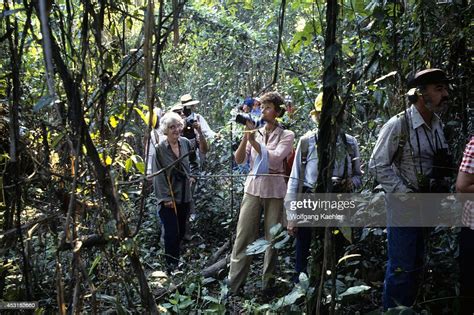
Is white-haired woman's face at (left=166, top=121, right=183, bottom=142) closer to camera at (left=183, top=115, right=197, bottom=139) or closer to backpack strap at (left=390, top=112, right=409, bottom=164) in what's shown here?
camera at (left=183, top=115, right=197, bottom=139)

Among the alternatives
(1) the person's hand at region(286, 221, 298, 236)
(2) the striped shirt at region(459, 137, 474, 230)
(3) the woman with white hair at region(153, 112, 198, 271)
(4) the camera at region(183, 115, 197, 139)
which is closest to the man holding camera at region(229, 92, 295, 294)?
(1) the person's hand at region(286, 221, 298, 236)

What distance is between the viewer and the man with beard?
2.85 metres

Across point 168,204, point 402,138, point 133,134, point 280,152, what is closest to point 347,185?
point 402,138

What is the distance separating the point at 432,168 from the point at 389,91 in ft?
2.43

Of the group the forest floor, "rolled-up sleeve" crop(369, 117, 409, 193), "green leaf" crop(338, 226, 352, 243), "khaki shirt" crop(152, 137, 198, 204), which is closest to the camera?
"green leaf" crop(338, 226, 352, 243)

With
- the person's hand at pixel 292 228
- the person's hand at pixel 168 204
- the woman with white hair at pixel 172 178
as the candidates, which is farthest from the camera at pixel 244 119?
the person's hand at pixel 168 204

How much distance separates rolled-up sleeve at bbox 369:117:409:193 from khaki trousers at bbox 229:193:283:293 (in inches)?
46.8

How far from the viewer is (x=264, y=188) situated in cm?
387

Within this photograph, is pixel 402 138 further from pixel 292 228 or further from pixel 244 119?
pixel 244 119

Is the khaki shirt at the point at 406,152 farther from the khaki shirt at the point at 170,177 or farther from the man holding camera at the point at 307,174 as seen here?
the khaki shirt at the point at 170,177

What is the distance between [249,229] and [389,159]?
1.44 meters

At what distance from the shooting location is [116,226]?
1852 mm

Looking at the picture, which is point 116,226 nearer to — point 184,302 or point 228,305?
point 184,302

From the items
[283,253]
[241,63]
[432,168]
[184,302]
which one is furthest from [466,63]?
[241,63]
